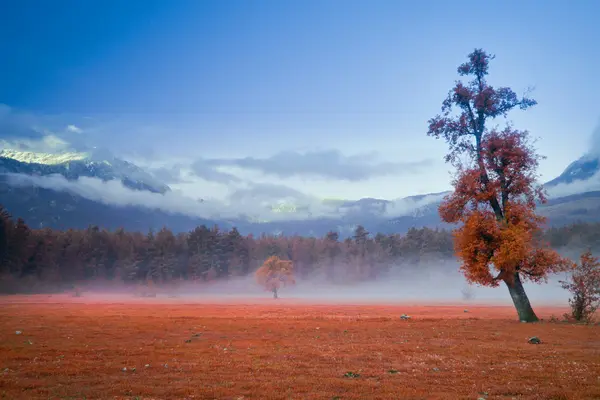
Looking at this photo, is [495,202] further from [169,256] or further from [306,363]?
[169,256]

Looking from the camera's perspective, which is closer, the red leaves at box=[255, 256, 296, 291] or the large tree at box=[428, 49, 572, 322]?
the large tree at box=[428, 49, 572, 322]

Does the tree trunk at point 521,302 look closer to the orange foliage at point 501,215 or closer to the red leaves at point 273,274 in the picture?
the orange foliage at point 501,215

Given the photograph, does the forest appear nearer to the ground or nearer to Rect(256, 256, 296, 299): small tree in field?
Rect(256, 256, 296, 299): small tree in field

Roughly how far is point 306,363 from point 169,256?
500ft

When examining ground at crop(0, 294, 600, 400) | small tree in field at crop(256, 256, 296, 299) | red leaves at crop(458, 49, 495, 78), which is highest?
red leaves at crop(458, 49, 495, 78)

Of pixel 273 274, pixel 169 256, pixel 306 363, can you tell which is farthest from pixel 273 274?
pixel 306 363

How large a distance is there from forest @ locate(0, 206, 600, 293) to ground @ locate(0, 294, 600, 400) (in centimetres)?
11428

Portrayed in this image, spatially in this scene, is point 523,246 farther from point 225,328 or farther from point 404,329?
point 225,328

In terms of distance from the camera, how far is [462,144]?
33.8m

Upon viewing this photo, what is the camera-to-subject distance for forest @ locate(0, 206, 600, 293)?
4811 inches

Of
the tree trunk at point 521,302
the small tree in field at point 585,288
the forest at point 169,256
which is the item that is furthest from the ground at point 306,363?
the forest at point 169,256

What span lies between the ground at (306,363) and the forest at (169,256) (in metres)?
114

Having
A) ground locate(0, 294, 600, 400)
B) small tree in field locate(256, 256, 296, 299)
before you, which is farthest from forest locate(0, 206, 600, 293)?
ground locate(0, 294, 600, 400)

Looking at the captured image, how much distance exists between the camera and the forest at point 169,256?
122m
